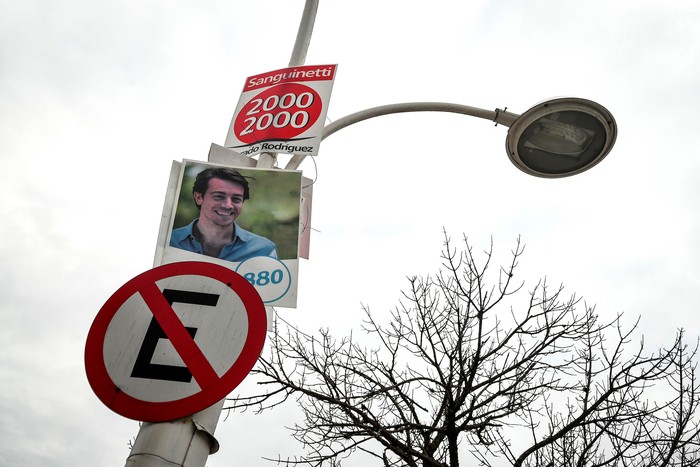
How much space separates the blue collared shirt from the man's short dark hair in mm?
226

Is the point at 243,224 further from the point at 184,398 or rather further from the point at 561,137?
the point at 561,137

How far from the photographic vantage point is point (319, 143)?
11.9ft

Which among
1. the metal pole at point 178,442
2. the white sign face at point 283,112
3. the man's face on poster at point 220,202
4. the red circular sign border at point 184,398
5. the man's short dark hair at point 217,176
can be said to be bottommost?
the metal pole at point 178,442

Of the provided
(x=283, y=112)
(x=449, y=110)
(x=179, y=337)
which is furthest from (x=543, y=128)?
(x=179, y=337)

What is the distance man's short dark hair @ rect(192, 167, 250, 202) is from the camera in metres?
3.07

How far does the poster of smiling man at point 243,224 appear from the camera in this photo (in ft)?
9.23

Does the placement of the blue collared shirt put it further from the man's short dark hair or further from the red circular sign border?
the red circular sign border

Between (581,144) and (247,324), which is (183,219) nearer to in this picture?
(247,324)

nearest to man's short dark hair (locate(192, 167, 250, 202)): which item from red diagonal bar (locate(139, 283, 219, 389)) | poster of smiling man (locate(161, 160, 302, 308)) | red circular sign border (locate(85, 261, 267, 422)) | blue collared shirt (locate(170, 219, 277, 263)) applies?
poster of smiling man (locate(161, 160, 302, 308))

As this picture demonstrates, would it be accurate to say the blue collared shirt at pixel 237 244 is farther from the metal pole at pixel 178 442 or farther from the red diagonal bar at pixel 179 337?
the metal pole at pixel 178 442

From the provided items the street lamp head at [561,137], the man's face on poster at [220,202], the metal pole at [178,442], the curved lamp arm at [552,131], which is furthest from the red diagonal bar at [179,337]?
the street lamp head at [561,137]

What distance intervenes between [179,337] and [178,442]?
15.8 inches

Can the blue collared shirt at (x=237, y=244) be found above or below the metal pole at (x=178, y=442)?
above

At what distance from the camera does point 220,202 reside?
3.02 m
